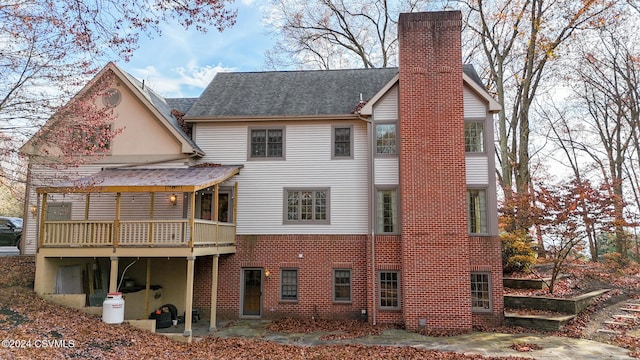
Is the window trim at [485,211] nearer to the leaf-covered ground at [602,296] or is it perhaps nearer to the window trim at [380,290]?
the window trim at [380,290]

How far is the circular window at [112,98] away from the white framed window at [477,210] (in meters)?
Answer: 12.4

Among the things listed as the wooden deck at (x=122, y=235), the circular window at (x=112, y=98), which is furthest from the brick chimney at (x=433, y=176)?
the circular window at (x=112, y=98)

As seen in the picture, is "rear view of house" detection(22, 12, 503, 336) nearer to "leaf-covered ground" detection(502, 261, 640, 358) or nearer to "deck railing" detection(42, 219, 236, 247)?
"deck railing" detection(42, 219, 236, 247)

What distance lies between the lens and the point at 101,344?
8.79 m

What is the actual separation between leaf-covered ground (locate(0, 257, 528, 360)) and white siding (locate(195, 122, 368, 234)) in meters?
4.42

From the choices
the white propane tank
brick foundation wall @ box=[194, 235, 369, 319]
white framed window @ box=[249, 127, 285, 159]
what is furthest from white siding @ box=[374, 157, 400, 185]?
the white propane tank

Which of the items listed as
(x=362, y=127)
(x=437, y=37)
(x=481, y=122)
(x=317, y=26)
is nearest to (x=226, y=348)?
(x=362, y=127)

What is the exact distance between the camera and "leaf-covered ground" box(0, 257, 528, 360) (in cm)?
808

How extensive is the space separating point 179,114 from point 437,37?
9.71m

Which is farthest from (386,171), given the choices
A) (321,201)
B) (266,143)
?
(266,143)

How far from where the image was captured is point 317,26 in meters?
26.8

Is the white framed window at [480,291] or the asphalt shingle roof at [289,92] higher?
the asphalt shingle roof at [289,92]

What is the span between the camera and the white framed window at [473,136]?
13.5 m

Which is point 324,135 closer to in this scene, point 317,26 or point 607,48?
point 317,26
